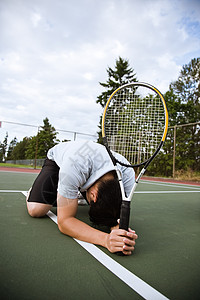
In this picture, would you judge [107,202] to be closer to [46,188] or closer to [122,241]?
[122,241]

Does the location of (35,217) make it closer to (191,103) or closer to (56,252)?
(56,252)

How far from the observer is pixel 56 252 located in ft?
4.15

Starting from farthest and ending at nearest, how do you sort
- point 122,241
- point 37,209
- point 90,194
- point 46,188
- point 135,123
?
1. point 135,123
2. point 46,188
3. point 37,209
4. point 90,194
5. point 122,241

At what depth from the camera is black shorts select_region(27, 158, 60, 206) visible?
2072 millimetres

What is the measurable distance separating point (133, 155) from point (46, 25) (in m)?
4.99

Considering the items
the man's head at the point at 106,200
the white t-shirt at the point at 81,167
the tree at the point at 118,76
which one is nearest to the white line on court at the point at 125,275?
the man's head at the point at 106,200

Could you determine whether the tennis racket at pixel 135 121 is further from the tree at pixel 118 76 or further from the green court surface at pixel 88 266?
the tree at pixel 118 76

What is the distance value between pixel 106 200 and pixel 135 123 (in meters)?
1.24

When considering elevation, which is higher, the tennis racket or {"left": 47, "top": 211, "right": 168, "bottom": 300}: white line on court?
the tennis racket

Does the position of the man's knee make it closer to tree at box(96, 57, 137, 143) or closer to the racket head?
the racket head

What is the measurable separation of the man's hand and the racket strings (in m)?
0.91

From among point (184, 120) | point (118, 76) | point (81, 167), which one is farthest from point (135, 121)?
point (118, 76)

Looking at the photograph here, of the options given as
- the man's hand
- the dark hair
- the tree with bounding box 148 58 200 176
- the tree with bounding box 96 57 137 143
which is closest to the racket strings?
the dark hair

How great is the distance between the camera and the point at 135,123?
94.0 inches
